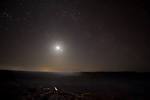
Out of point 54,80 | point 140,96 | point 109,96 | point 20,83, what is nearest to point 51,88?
point 54,80

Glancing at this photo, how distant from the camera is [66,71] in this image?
2.93 ft

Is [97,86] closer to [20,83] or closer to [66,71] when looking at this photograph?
Answer: [66,71]

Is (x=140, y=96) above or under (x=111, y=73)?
under

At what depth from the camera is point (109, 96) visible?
0.80 m

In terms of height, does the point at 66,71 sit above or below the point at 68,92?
above

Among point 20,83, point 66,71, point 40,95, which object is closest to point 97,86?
point 66,71

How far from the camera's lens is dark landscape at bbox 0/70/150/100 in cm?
81

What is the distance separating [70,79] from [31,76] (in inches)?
8.6

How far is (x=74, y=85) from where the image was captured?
87cm

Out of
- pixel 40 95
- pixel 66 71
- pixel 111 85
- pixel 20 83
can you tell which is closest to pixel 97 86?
pixel 111 85

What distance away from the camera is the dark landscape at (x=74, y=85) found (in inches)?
31.8

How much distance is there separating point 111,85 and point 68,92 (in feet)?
0.79

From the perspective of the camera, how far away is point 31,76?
88 centimetres

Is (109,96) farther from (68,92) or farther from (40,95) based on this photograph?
(40,95)
